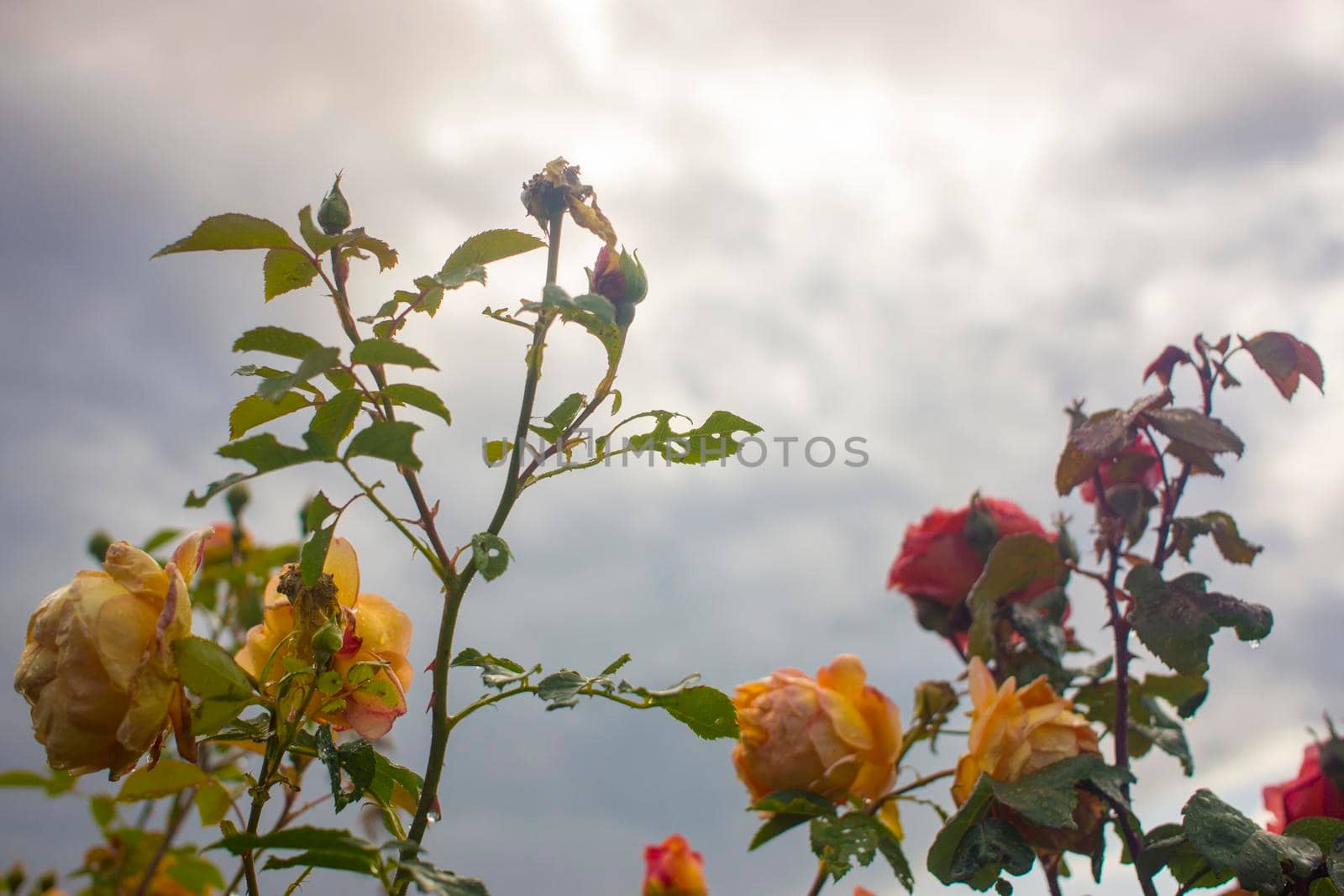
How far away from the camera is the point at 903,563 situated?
166cm

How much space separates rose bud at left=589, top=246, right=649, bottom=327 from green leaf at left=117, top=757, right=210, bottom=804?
21.4 inches

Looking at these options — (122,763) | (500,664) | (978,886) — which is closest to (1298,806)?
(978,886)

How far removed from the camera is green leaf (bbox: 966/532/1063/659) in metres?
1.46

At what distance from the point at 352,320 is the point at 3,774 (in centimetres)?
48

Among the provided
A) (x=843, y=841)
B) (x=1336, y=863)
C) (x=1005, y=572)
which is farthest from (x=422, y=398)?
(x=1336, y=863)

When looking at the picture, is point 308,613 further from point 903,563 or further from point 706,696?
point 903,563

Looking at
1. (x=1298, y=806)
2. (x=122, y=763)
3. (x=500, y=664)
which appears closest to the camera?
(x=122, y=763)

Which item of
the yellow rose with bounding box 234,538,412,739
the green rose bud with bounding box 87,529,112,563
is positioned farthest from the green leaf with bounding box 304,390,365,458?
the green rose bud with bounding box 87,529,112,563

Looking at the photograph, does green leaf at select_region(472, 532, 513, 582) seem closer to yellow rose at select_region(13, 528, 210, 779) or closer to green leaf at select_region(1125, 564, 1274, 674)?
yellow rose at select_region(13, 528, 210, 779)

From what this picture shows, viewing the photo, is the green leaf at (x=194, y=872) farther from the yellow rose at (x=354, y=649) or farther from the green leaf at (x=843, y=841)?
the green leaf at (x=843, y=841)

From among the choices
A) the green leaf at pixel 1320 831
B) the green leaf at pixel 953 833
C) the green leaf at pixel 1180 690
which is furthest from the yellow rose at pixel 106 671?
the green leaf at pixel 1180 690

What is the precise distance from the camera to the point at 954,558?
5.36 feet

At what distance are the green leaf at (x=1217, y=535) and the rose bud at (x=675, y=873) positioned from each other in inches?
32.2

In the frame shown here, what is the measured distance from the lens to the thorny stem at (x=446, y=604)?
798mm
